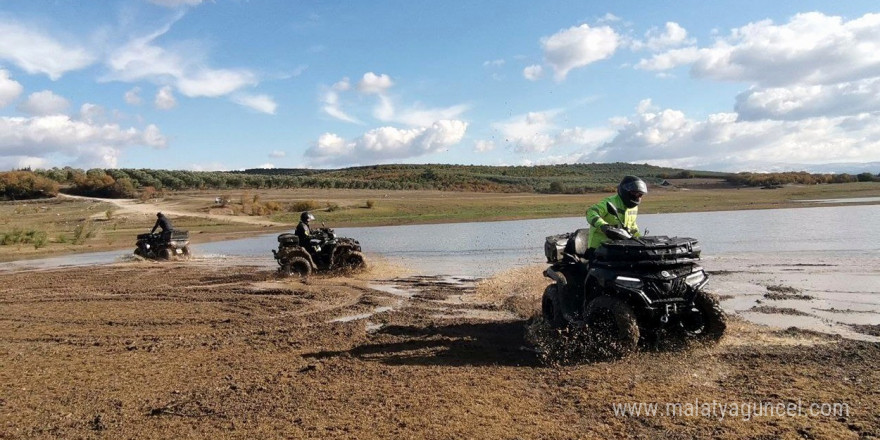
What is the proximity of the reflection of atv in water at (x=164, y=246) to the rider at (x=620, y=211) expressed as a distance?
18.5 metres

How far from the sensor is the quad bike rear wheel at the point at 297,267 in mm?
15258

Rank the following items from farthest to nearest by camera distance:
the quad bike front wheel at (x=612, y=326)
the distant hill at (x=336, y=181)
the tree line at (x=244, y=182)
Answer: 1. the distant hill at (x=336, y=181)
2. the tree line at (x=244, y=182)
3. the quad bike front wheel at (x=612, y=326)

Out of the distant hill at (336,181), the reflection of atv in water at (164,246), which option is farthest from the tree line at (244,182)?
the reflection of atv in water at (164,246)

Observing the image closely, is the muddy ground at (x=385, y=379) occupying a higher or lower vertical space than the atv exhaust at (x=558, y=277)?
lower

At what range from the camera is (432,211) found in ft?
154

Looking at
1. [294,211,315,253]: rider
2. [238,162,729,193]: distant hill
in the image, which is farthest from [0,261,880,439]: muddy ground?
[238,162,729,193]: distant hill

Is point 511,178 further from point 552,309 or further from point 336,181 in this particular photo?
point 552,309

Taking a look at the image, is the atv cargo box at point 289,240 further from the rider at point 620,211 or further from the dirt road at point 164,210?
the dirt road at point 164,210

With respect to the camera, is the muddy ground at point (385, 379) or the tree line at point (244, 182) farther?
the tree line at point (244, 182)

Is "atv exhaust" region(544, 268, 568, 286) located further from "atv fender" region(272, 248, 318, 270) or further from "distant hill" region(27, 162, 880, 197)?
"distant hill" region(27, 162, 880, 197)

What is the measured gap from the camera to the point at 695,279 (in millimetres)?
6445

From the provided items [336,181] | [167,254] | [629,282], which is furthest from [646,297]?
[336,181]

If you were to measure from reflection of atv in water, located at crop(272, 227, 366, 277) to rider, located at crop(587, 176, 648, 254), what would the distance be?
30.9 feet

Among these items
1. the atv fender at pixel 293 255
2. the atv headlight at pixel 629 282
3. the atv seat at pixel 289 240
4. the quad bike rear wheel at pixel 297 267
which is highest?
the atv headlight at pixel 629 282
